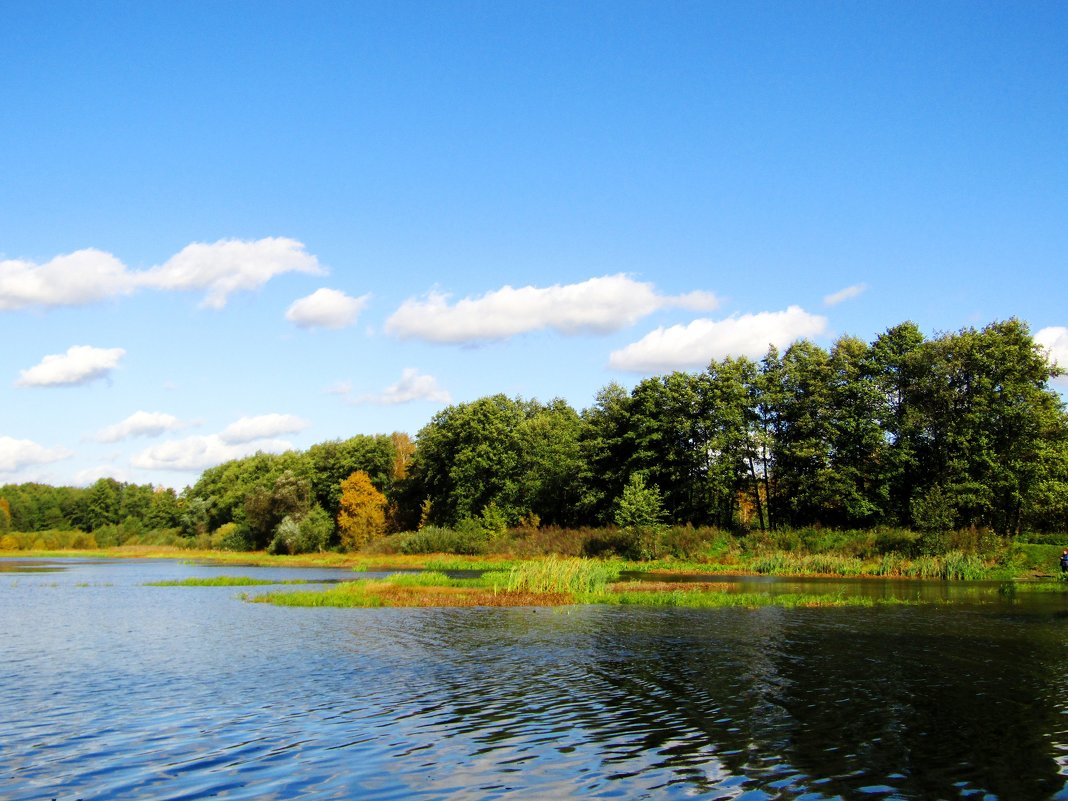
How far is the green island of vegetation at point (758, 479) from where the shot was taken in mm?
67375

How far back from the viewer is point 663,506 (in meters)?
90.1

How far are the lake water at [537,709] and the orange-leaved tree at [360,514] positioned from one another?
76.2 m

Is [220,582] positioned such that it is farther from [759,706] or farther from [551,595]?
[759,706]

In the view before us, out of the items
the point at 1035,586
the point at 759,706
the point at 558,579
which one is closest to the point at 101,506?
the point at 558,579

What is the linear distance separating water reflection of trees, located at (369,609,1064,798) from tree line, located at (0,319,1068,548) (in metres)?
40.9

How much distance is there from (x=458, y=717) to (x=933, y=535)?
56276 millimetres

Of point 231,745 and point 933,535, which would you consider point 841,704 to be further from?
point 933,535

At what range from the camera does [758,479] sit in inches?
3433

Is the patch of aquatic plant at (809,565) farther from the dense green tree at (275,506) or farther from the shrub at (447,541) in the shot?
the dense green tree at (275,506)

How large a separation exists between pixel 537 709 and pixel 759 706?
18.6 ft

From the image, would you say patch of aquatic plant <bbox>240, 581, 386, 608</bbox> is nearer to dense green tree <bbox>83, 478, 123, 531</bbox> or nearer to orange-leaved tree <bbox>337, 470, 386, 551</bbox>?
orange-leaved tree <bbox>337, 470, 386, 551</bbox>

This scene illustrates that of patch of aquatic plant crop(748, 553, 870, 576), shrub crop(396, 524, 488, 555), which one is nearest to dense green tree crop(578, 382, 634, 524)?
shrub crop(396, 524, 488, 555)

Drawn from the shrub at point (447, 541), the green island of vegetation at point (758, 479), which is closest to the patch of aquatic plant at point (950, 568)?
the green island of vegetation at point (758, 479)

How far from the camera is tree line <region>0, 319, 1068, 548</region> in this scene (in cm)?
6850
